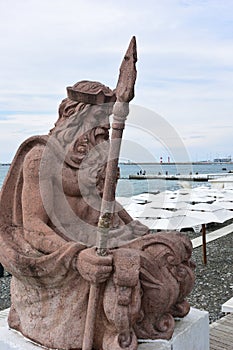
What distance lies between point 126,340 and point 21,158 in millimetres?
1578

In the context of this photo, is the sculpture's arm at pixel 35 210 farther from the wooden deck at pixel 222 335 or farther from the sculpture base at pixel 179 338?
the wooden deck at pixel 222 335

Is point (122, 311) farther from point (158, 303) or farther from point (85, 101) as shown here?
point (85, 101)

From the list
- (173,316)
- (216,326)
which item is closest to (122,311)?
(173,316)

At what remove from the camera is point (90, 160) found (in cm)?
357

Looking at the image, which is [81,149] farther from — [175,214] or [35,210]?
[175,214]

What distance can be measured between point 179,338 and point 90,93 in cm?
191

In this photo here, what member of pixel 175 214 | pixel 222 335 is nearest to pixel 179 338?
pixel 222 335

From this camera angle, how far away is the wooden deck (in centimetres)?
485

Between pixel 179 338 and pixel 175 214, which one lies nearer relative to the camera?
pixel 179 338

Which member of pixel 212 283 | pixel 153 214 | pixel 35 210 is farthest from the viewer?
pixel 153 214

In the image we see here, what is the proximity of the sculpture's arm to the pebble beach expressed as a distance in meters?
4.19

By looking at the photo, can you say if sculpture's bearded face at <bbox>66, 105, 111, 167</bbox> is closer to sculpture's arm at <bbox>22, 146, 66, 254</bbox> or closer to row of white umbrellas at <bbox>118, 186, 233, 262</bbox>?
sculpture's arm at <bbox>22, 146, 66, 254</bbox>

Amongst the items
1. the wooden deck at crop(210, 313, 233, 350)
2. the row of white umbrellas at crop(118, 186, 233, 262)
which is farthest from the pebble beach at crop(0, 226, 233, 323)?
the wooden deck at crop(210, 313, 233, 350)

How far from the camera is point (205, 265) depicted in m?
10.4
